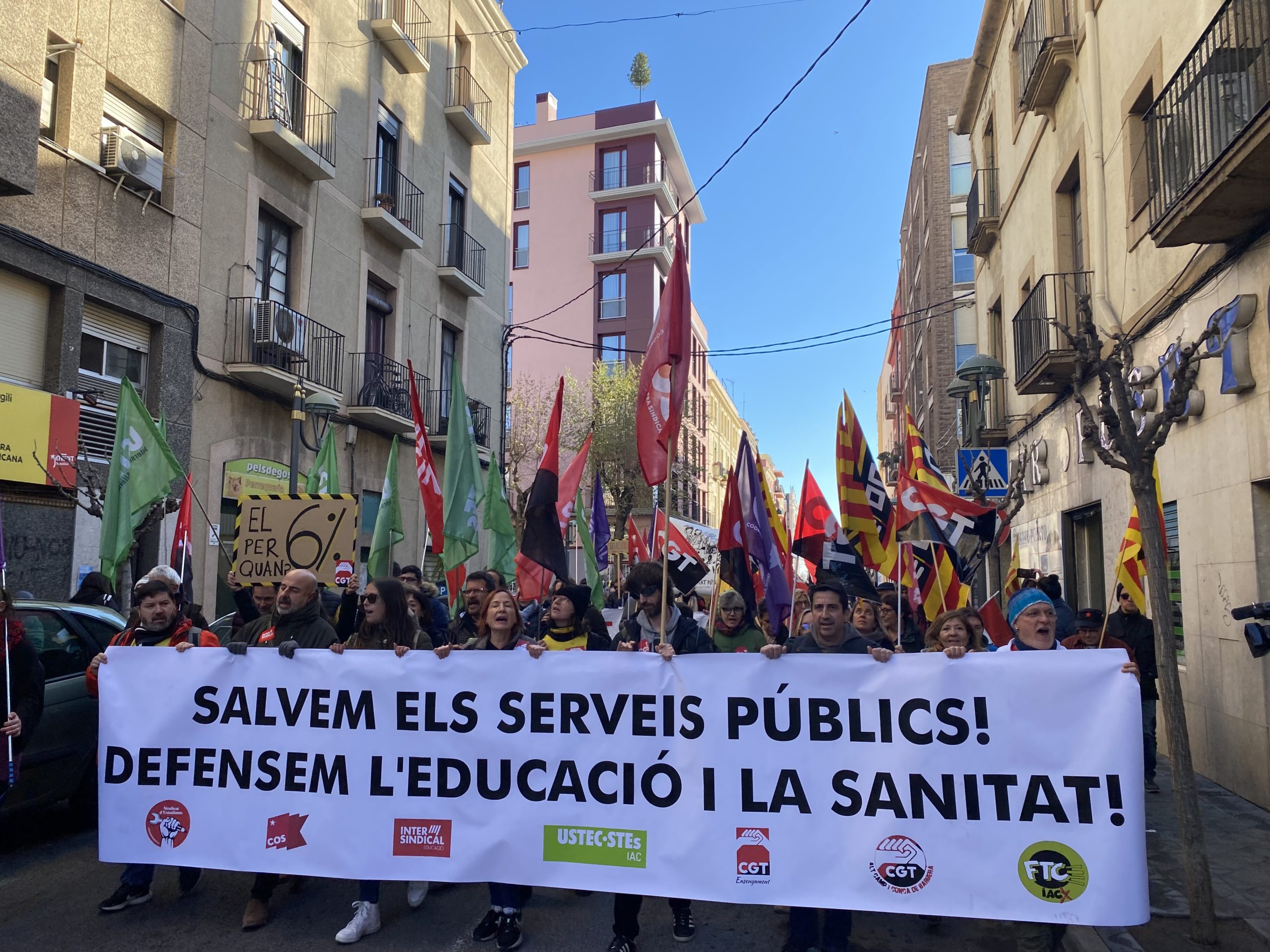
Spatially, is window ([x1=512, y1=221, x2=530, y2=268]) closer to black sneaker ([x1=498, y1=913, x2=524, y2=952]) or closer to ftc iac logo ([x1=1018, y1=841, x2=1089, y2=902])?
black sneaker ([x1=498, y1=913, x2=524, y2=952])

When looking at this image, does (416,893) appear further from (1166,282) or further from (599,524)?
(599,524)

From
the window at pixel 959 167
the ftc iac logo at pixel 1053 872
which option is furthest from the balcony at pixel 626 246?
the ftc iac logo at pixel 1053 872

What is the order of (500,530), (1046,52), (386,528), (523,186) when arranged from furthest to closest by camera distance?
(523,186)
(1046,52)
(386,528)
(500,530)

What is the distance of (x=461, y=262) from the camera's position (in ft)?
71.1

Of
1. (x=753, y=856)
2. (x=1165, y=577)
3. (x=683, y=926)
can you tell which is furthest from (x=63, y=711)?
(x=1165, y=577)

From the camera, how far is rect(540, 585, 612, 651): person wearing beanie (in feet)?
17.9

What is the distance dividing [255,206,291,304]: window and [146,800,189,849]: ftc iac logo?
11.5 meters

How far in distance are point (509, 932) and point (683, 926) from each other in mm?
837

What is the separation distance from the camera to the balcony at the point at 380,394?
677 inches

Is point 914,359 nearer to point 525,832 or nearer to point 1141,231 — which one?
point 1141,231

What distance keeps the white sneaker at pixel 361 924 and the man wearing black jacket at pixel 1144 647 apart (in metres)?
5.94

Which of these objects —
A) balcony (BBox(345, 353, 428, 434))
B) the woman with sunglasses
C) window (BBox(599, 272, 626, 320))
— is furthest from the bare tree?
window (BBox(599, 272, 626, 320))

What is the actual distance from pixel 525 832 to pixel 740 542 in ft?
10.4

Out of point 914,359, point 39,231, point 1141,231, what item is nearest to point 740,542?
point 1141,231
